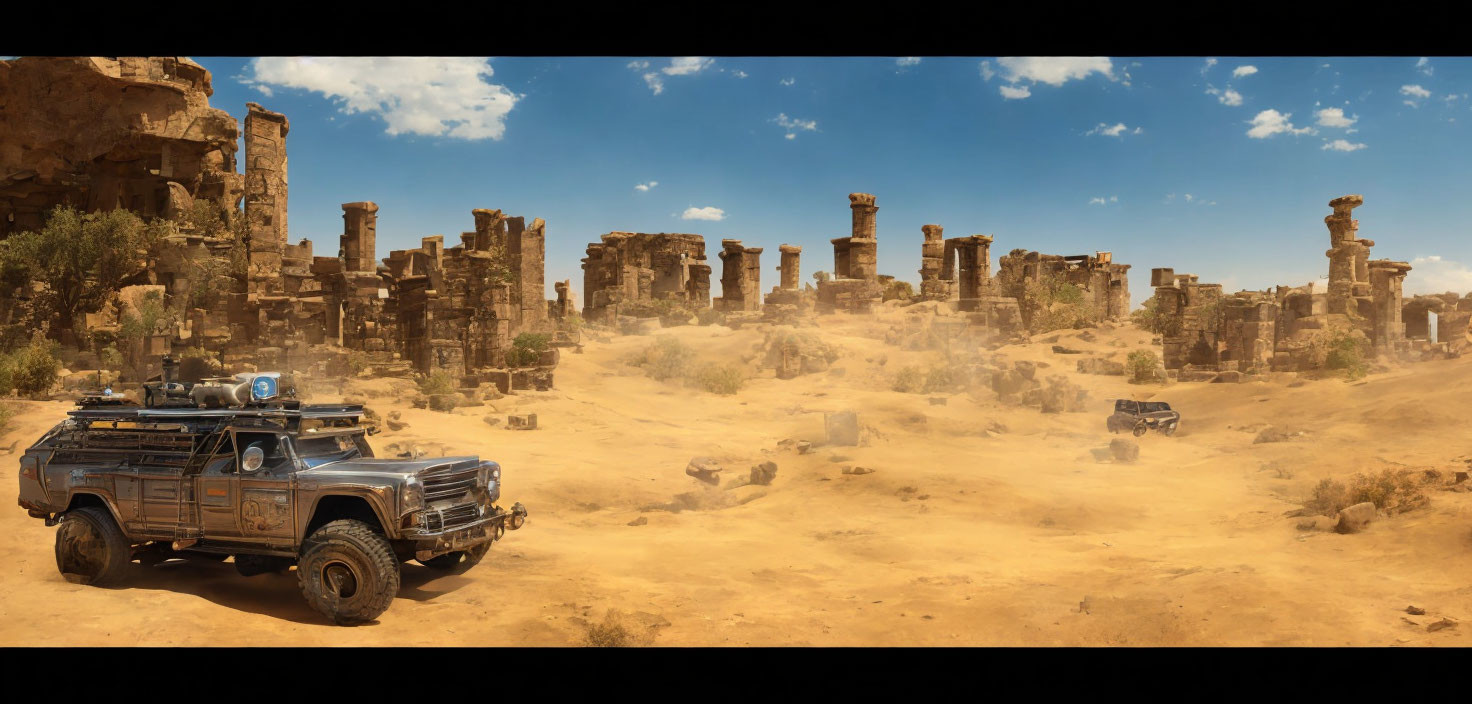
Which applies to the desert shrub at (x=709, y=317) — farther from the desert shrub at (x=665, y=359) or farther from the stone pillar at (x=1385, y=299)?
the stone pillar at (x=1385, y=299)

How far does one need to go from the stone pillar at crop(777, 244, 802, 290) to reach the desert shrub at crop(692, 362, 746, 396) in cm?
1290

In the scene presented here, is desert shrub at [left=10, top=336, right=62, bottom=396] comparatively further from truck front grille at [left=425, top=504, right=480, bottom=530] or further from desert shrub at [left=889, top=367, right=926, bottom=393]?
desert shrub at [left=889, top=367, right=926, bottom=393]

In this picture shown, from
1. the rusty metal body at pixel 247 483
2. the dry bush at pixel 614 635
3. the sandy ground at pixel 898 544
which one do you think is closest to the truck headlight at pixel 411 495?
the rusty metal body at pixel 247 483

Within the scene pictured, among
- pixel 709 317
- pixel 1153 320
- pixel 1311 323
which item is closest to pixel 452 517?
pixel 1311 323

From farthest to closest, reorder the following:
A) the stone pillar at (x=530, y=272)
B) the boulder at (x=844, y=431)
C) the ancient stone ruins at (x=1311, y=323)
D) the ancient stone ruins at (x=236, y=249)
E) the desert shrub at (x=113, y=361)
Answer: the stone pillar at (x=530, y=272)
the ancient stone ruins at (x=1311, y=323)
the ancient stone ruins at (x=236, y=249)
the desert shrub at (x=113, y=361)
the boulder at (x=844, y=431)

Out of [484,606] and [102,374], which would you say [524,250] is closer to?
[102,374]

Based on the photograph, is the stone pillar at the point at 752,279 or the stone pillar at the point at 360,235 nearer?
the stone pillar at the point at 360,235

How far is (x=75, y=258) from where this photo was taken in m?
24.9

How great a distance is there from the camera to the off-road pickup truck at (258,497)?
696 cm

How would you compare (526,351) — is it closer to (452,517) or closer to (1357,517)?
(452,517)

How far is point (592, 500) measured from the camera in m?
13.0

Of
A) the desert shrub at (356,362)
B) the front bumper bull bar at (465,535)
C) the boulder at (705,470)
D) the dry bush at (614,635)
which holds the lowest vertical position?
the dry bush at (614,635)

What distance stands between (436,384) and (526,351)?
331 centimetres

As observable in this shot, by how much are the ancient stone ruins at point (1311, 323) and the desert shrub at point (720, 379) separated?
13.3m
